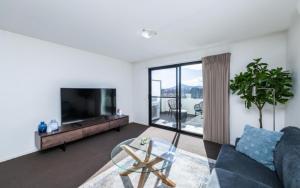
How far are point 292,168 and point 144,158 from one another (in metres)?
1.55

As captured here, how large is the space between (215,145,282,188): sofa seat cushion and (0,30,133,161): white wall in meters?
3.47

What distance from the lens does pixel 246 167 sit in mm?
1521

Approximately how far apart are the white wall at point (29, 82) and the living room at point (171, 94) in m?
0.02

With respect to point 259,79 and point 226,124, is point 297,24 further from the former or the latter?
point 226,124

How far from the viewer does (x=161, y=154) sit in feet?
6.94

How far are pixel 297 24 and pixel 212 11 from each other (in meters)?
1.34

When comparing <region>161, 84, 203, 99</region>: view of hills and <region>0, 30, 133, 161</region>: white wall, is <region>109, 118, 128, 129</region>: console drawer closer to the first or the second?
<region>0, 30, 133, 161</region>: white wall

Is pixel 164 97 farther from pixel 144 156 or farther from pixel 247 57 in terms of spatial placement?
pixel 144 156

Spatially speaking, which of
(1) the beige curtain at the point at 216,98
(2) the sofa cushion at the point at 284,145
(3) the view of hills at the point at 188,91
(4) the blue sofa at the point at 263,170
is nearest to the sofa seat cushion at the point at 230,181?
(4) the blue sofa at the point at 263,170

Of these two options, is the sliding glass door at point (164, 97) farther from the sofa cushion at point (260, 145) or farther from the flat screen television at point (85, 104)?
the sofa cushion at point (260, 145)

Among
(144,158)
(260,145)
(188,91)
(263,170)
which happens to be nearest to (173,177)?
(144,158)

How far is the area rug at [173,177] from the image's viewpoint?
1810 millimetres

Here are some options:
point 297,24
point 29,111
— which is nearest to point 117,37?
point 29,111

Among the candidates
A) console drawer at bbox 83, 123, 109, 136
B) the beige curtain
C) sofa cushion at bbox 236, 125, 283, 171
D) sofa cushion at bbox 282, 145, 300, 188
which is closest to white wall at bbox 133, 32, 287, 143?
the beige curtain
